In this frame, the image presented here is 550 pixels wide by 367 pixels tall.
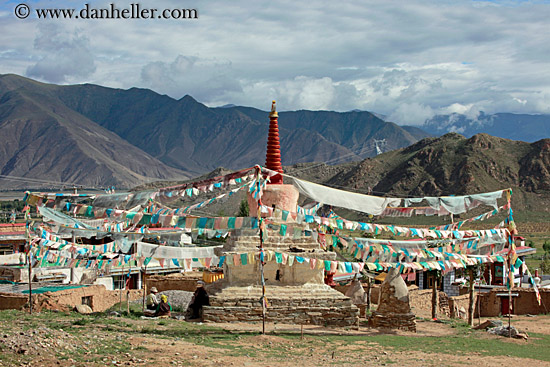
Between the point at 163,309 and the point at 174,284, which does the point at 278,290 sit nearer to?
the point at 163,309

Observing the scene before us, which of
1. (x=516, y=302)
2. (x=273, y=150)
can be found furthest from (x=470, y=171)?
(x=273, y=150)

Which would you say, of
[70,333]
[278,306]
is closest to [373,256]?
[278,306]

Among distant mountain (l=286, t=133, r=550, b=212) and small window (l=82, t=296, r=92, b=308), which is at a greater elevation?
distant mountain (l=286, t=133, r=550, b=212)

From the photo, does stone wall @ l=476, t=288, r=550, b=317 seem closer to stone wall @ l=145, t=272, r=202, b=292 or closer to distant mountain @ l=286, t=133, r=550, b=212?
stone wall @ l=145, t=272, r=202, b=292

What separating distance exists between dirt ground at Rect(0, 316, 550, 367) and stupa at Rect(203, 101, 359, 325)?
1.93ft

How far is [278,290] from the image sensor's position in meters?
22.4

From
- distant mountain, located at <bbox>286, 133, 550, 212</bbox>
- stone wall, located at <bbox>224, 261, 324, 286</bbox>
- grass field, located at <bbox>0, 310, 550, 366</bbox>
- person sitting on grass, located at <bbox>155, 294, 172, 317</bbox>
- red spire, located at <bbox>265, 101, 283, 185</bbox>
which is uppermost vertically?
distant mountain, located at <bbox>286, 133, 550, 212</bbox>

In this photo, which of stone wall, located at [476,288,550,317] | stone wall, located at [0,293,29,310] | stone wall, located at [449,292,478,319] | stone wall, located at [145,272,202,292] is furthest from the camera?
stone wall, located at [476,288,550,317]

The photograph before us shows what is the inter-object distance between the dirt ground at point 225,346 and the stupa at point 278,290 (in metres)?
0.59

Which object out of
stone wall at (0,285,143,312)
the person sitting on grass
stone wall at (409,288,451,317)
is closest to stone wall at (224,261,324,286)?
the person sitting on grass

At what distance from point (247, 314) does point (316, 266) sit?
114 inches

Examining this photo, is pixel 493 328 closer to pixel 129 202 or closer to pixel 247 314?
pixel 247 314

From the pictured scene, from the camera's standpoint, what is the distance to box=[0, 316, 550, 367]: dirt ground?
541 inches

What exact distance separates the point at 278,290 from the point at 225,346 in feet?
19.4
